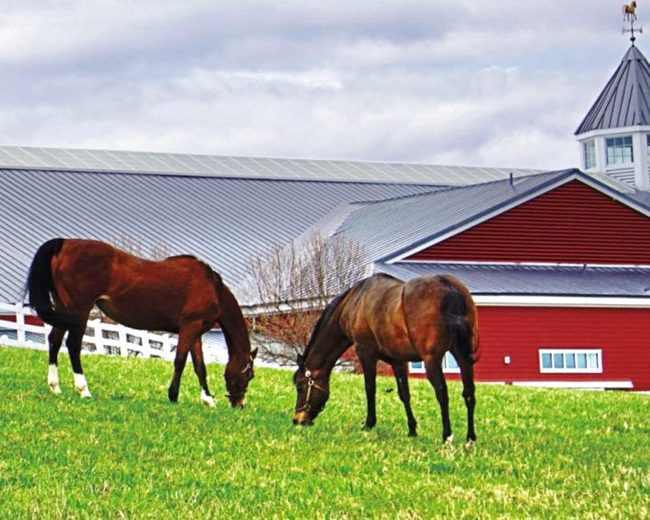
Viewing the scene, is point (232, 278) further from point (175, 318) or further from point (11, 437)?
point (11, 437)

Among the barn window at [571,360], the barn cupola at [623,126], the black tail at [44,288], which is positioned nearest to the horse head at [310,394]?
the black tail at [44,288]

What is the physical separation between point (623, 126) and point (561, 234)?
2815 cm

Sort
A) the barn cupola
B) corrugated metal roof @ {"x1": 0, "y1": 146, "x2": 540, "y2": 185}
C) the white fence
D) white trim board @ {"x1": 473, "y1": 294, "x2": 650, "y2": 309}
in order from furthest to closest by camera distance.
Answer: the barn cupola < corrugated metal roof @ {"x1": 0, "y1": 146, "x2": 540, "y2": 185} < white trim board @ {"x1": 473, "y1": 294, "x2": 650, "y2": 309} < the white fence

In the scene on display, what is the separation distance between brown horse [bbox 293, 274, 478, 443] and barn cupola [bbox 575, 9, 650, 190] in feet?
192

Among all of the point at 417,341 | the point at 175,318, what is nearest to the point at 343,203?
the point at 175,318

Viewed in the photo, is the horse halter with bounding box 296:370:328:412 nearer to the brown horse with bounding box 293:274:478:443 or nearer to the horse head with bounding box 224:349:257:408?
the brown horse with bounding box 293:274:478:443

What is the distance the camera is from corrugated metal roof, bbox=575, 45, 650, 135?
74113 millimetres

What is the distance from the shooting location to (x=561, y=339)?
141 ft

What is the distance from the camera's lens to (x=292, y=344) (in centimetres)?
4228

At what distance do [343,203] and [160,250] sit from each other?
1194 cm

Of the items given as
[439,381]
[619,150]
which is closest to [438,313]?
[439,381]

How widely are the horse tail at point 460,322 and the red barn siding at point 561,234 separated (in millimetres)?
30099

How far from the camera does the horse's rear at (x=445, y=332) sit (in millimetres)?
14742

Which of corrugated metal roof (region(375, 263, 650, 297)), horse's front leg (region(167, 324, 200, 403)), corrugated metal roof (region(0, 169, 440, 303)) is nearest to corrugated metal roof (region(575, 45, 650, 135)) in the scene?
corrugated metal roof (region(0, 169, 440, 303))
